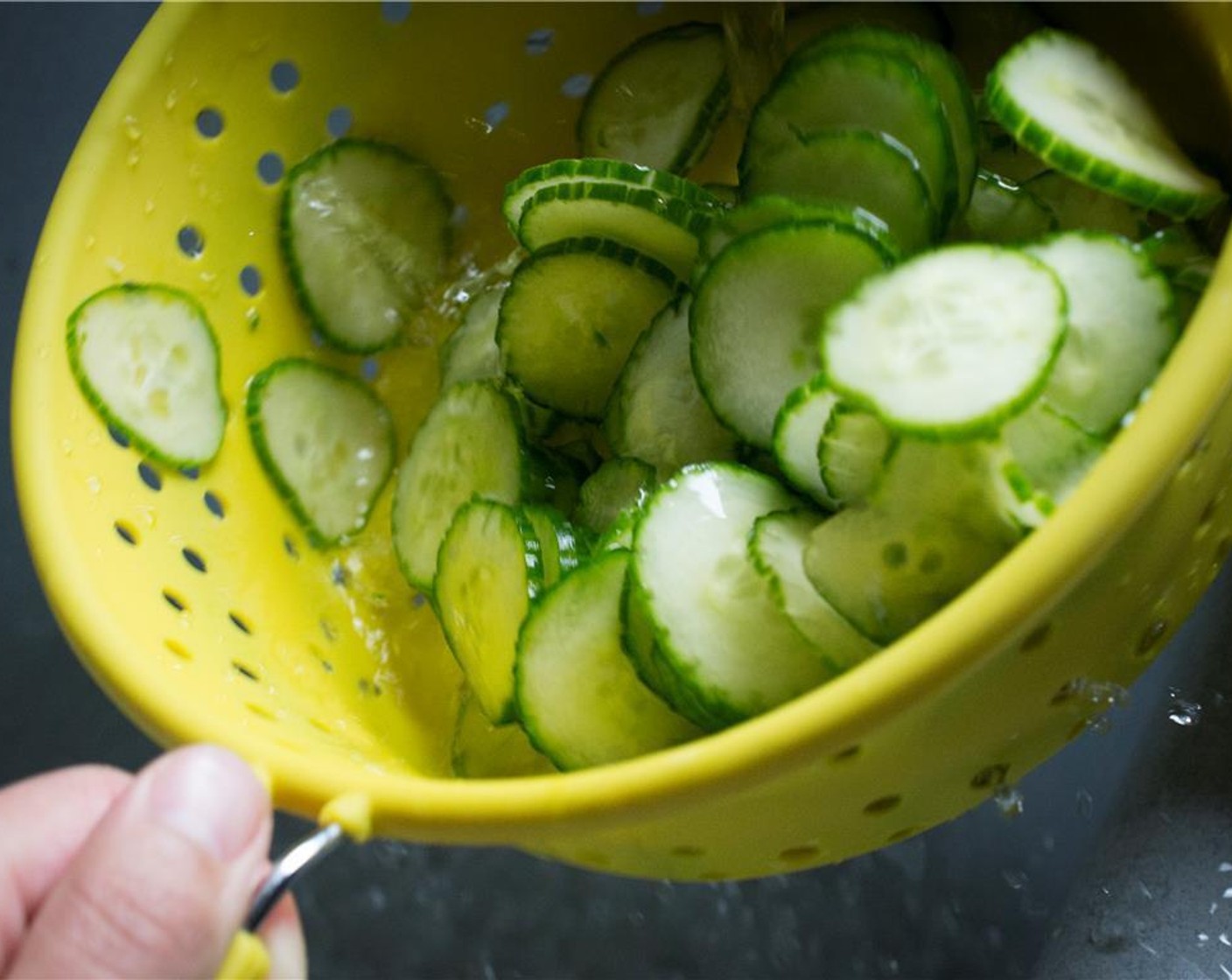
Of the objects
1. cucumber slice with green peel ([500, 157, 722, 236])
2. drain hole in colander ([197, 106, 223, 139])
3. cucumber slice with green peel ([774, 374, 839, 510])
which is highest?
drain hole in colander ([197, 106, 223, 139])

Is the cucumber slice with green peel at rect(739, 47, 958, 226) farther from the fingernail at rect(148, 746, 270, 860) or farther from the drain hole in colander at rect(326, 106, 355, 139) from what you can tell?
the fingernail at rect(148, 746, 270, 860)

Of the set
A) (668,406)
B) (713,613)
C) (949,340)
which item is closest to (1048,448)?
(949,340)

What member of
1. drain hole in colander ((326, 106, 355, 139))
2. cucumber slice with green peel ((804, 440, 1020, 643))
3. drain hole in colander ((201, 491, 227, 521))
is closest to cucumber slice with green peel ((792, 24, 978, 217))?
cucumber slice with green peel ((804, 440, 1020, 643))

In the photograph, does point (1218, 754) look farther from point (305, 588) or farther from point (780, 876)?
point (305, 588)

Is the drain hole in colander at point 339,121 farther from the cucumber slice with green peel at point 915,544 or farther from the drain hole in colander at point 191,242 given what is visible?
the cucumber slice with green peel at point 915,544

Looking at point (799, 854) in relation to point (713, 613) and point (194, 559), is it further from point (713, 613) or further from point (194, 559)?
point (194, 559)

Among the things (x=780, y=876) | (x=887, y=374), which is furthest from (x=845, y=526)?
(x=780, y=876)

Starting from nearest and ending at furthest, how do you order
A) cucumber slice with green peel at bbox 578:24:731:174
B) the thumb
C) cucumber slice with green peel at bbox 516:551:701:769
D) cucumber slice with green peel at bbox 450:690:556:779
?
the thumb, cucumber slice with green peel at bbox 516:551:701:769, cucumber slice with green peel at bbox 450:690:556:779, cucumber slice with green peel at bbox 578:24:731:174

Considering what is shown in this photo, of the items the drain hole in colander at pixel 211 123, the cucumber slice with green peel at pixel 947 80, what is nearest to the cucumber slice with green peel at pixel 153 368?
the drain hole in colander at pixel 211 123
